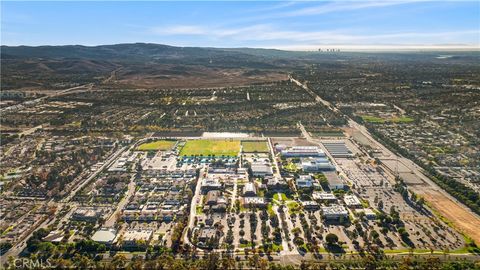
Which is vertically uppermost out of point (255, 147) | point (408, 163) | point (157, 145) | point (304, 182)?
point (157, 145)

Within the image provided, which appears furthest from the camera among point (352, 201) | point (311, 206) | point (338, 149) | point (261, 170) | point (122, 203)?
point (338, 149)

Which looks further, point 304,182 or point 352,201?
point 304,182

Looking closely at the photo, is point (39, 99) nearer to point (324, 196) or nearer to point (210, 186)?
point (210, 186)

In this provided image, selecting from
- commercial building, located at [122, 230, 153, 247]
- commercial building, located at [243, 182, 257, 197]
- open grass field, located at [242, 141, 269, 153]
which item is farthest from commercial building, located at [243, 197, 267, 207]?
open grass field, located at [242, 141, 269, 153]

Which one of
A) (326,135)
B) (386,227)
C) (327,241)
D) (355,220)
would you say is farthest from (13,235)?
(326,135)

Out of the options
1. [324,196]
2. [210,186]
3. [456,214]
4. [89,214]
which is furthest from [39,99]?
[456,214]

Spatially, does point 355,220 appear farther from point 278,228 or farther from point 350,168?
point 350,168

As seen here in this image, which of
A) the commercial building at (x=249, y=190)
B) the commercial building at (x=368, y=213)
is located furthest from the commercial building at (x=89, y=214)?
the commercial building at (x=368, y=213)

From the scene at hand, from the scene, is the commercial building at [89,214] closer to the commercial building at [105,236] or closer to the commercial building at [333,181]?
the commercial building at [105,236]
